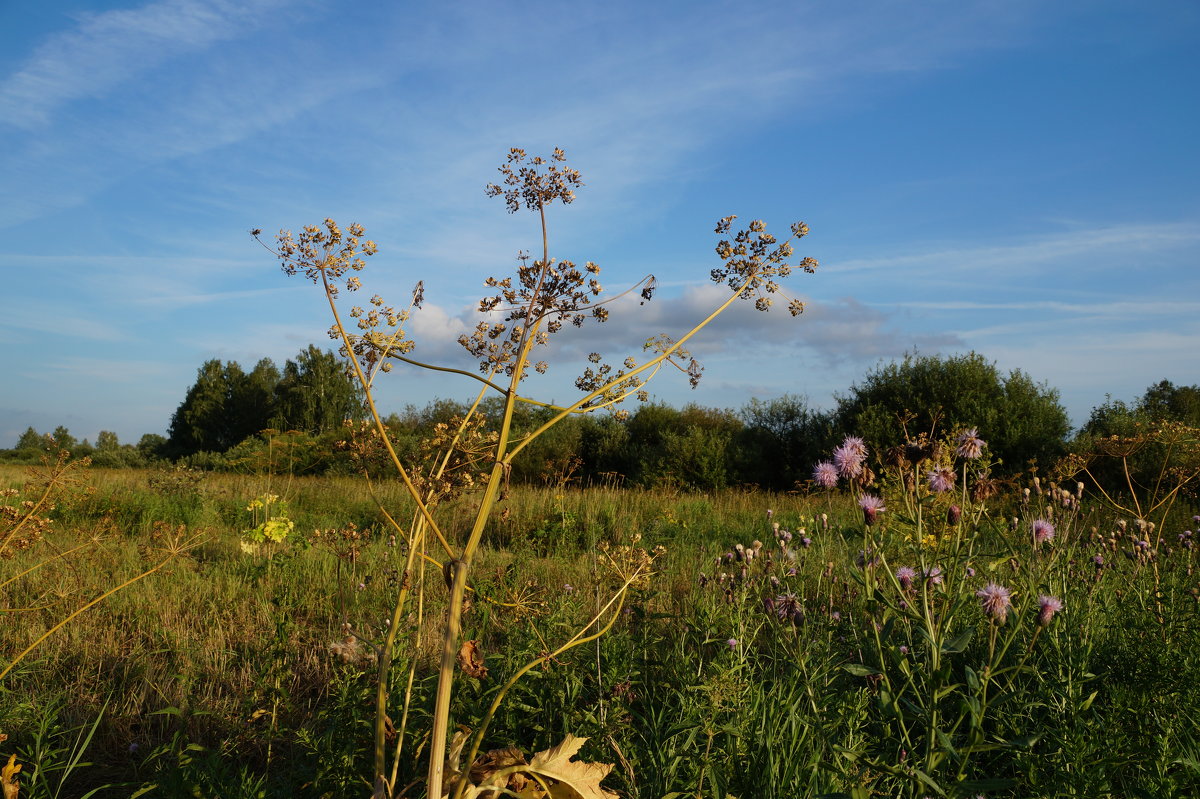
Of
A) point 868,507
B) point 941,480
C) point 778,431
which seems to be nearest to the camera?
point 941,480

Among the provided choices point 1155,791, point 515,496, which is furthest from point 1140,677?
point 515,496

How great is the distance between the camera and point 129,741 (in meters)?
3.09

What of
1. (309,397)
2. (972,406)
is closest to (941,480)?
(972,406)

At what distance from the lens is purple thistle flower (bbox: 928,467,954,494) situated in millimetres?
2074

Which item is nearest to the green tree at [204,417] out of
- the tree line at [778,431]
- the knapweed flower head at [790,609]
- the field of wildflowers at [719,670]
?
the tree line at [778,431]

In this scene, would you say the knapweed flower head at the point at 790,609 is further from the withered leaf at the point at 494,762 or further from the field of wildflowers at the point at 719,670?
the withered leaf at the point at 494,762

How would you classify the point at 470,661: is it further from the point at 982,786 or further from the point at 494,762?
the point at 982,786

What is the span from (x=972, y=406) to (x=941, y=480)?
17722 mm

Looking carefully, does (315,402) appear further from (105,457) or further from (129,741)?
(129,741)

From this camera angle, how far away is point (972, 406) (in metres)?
17.9

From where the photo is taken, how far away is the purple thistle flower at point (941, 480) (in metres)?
2.07

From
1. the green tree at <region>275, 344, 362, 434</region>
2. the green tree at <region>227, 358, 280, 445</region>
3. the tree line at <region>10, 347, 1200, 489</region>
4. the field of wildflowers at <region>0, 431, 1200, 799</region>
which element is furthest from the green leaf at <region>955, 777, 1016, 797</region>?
the green tree at <region>227, 358, 280, 445</region>

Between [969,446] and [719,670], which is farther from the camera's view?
[969,446]

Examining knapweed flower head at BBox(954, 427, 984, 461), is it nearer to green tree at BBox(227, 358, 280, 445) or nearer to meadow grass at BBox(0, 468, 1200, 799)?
meadow grass at BBox(0, 468, 1200, 799)
